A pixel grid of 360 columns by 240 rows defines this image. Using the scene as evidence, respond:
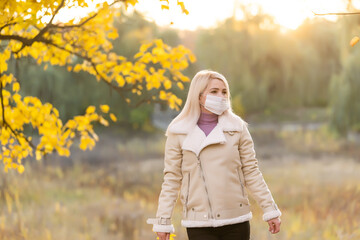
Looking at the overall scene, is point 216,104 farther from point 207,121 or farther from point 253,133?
point 253,133

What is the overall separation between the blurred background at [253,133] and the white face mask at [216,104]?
0.65m

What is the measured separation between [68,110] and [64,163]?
10.5 feet

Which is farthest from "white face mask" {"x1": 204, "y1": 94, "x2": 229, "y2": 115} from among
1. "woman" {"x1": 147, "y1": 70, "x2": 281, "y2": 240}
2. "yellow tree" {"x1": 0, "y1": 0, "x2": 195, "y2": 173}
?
"yellow tree" {"x1": 0, "y1": 0, "x2": 195, "y2": 173}

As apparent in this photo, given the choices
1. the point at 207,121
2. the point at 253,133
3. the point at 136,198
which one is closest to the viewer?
the point at 207,121

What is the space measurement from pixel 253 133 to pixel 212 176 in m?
18.2

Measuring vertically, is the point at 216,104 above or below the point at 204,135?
above

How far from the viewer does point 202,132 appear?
244 cm

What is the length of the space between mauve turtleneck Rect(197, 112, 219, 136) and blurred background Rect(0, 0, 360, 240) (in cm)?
74

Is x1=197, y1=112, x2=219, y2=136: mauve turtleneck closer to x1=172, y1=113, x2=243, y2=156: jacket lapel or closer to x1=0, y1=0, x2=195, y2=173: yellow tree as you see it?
x1=172, y1=113, x2=243, y2=156: jacket lapel

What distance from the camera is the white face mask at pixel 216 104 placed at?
2.42 metres

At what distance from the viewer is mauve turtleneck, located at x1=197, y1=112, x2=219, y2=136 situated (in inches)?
98.7

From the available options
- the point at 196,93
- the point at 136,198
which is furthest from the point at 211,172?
the point at 136,198

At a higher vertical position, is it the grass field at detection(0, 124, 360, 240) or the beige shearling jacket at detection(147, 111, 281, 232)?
the beige shearling jacket at detection(147, 111, 281, 232)

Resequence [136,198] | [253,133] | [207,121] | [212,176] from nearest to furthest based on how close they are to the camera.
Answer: [212,176] < [207,121] < [136,198] < [253,133]
